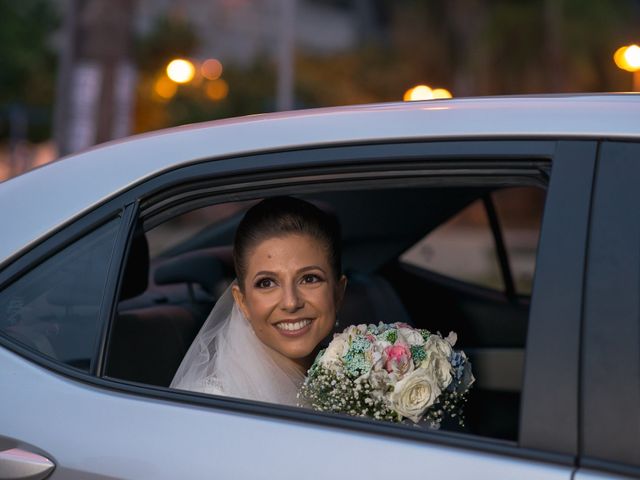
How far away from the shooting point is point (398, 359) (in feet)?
7.40

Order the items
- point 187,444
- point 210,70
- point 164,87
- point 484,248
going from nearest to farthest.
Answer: point 187,444 → point 484,248 → point 164,87 → point 210,70

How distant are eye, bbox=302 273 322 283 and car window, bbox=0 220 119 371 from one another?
1.85 ft

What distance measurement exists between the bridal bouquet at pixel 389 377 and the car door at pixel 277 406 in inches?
9.8

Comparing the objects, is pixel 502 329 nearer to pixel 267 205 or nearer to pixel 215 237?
pixel 215 237

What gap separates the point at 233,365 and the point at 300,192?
51cm

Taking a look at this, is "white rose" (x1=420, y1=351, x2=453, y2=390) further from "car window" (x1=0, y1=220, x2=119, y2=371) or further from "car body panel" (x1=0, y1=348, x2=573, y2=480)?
"car window" (x1=0, y1=220, x2=119, y2=371)

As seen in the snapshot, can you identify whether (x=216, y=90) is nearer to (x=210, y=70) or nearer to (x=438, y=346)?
(x=210, y=70)

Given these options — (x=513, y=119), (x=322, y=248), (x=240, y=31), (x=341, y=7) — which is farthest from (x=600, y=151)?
(x=341, y=7)

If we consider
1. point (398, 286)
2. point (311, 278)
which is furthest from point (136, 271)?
point (398, 286)

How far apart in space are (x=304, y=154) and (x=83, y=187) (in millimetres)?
451

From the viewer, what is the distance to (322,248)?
2.65m

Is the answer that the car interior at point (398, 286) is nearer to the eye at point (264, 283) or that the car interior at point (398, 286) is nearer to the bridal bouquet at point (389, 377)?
the eye at point (264, 283)

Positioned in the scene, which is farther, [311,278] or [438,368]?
[311,278]

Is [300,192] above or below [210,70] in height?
below
